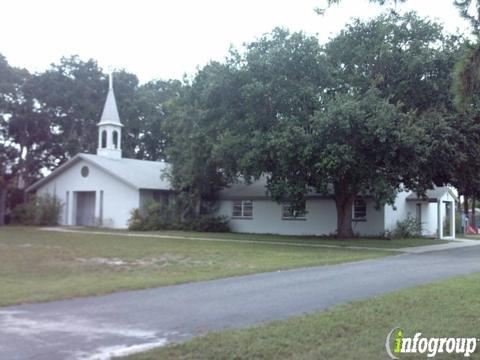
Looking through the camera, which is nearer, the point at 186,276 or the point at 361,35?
the point at 186,276

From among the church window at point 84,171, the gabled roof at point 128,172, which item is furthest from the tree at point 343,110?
the church window at point 84,171

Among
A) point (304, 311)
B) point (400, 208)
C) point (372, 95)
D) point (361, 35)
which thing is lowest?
point (304, 311)

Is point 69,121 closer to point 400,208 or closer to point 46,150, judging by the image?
point 46,150

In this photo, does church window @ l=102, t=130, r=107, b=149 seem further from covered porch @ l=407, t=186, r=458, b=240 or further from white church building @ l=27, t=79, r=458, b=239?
covered porch @ l=407, t=186, r=458, b=240

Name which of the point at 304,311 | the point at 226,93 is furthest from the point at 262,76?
the point at 304,311

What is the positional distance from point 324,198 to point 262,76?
984 cm

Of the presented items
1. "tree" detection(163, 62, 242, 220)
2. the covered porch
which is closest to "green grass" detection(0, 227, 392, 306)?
"tree" detection(163, 62, 242, 220)

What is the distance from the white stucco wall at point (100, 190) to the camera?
36.7 metres

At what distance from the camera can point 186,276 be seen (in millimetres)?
13242

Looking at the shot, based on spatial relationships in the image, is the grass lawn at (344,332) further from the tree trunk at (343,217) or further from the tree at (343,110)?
the tree trunk at (343,217)

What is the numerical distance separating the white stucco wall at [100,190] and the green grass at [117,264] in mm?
13083

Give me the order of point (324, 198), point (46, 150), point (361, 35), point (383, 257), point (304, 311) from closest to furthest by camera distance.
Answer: point (304, 311)
point (383, 257)
point (361, 35)
point (324, 198)
point (46, 150)

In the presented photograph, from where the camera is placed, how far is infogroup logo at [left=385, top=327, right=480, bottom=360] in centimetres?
621

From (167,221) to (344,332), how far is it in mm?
28819
